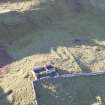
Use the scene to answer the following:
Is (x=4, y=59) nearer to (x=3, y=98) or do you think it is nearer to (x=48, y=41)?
(x=48, y=41)

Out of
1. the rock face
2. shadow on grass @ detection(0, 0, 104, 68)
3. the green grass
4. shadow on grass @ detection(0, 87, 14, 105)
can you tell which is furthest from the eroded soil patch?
the green grass

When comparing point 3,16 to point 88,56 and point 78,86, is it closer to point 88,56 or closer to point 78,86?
point 88,56

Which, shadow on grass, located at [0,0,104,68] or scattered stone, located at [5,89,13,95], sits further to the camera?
shadow on grass, located at [0,0,104,68]

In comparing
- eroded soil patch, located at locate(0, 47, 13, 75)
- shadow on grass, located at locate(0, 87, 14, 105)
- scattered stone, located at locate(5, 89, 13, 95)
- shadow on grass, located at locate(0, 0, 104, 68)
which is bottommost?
shadow on grass, located at locate(0, 87, 14, 105)

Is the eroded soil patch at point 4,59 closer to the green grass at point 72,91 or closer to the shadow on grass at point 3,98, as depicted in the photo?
the shadow on grass at point 3,98

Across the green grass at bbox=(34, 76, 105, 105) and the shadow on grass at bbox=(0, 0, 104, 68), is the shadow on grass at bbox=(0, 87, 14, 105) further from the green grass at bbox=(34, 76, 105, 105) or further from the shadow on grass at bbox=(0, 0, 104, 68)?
the shadow on grass at bbox=(0, 0, 104, 68)

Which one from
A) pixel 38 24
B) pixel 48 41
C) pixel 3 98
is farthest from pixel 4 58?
pixel 3 98
